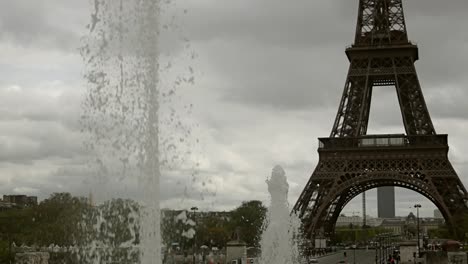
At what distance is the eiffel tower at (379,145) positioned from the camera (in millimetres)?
66312

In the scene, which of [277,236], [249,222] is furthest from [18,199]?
[277,236]

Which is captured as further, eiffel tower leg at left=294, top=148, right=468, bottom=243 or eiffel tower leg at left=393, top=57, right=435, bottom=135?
eiffel tower leg at left=393, top=57, right=435, bottom=135

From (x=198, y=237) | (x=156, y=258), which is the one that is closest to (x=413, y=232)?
(x=198, y=237)

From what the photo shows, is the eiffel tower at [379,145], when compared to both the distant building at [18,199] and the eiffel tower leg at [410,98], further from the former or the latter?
the distant building at [18,199]

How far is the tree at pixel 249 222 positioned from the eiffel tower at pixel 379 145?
2064cm

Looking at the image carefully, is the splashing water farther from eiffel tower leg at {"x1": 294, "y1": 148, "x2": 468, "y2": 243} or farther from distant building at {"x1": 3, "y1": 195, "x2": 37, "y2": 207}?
distant building at {"x1": 3, "y1": 195, "x2": 37, "y2": 207}

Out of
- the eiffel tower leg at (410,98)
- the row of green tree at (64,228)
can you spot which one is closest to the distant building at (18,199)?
the row of green tree at (64,228)

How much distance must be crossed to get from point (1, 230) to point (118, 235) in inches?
1059

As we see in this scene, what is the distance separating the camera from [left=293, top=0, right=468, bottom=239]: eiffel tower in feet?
218

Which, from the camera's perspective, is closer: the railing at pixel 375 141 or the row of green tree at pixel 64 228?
the railing at pixel 375 141

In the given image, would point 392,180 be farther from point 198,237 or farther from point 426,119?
point 198,237

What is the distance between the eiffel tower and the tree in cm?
2064

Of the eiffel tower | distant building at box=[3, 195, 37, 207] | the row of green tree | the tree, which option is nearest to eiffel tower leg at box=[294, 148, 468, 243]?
the eiffel tower

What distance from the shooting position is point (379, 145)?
68625 mm
